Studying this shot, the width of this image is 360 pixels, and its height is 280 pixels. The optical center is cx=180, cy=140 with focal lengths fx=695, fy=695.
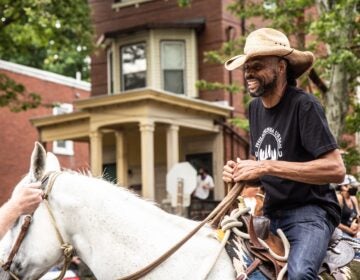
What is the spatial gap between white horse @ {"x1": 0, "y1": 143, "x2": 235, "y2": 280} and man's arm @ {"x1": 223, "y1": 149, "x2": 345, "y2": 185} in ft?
1.72

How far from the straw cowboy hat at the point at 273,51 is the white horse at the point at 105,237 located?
1113 mm

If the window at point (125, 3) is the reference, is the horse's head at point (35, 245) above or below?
below

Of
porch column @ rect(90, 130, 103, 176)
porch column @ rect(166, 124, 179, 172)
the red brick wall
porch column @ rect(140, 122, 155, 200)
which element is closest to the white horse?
porch column @ rect(140, 122, 155, 200)

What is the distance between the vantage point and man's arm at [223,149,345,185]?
3971 mm

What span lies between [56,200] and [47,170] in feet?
0.72

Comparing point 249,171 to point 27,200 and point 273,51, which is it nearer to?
point 273,51

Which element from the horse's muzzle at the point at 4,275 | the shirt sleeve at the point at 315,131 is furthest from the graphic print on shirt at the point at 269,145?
the horse's muzzle at the point at 4,275

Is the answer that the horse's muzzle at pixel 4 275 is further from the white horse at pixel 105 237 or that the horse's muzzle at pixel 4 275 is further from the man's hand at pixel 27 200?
the man's hand at pixel 27 200

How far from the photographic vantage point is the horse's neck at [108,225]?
4.11 metres


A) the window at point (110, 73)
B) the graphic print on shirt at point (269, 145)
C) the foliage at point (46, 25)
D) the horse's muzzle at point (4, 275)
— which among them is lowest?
the horse's muzzle at point (4, 275)

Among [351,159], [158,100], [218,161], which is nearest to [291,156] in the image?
[351,159]

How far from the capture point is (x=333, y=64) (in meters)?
13.4

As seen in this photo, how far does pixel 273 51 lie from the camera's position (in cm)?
429

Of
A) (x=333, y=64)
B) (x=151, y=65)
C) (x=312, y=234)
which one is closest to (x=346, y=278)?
(x=312, y=234)
